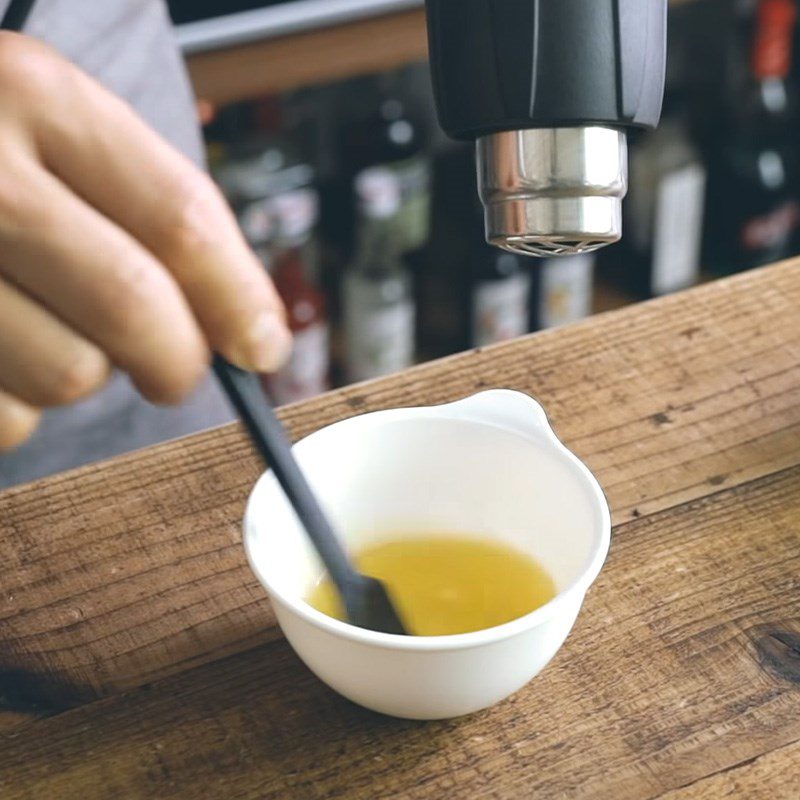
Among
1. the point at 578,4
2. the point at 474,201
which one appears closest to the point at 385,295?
the point at 474,201

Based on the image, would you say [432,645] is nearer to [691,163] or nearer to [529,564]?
[529,564]

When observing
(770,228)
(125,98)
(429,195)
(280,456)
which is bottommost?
(770,228)

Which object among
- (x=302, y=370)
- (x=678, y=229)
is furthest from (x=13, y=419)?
(x=678, y=229)

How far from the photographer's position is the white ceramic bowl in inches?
21.0

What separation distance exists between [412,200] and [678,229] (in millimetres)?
388

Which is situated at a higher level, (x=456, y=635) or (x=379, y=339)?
(x=456, y=635)

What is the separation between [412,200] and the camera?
4.91ft

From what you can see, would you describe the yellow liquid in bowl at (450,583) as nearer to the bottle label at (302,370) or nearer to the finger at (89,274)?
the finger at (89,274)

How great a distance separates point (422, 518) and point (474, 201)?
0.97m

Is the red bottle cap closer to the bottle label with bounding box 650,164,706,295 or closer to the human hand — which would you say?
the bottle label with bounding box 650,164,706,295

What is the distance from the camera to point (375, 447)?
Answer: 2.17 ft

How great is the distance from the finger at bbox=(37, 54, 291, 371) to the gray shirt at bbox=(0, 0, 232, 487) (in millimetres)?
605

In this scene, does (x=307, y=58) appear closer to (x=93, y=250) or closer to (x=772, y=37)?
(x=772, y=37)

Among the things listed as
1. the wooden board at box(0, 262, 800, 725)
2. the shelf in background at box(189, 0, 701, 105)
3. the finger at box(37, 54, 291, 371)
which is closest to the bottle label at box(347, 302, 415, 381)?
the shelf in background at box(189, 0, 701, 105)
